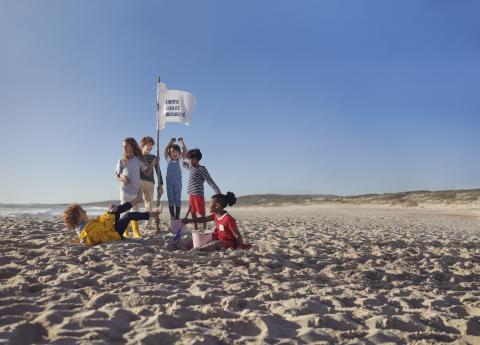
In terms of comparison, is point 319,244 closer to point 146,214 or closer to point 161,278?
point 146,214

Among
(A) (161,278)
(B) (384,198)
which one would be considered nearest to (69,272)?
(A) (161,278)

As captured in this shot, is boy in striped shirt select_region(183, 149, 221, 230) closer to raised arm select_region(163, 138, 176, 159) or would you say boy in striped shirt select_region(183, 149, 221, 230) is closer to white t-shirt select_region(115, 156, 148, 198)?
raised arm select_region(163, 138, 176, 159)

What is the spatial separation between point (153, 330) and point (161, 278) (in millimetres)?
1540

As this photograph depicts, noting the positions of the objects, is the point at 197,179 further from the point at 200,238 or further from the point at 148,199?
the point at 200,238

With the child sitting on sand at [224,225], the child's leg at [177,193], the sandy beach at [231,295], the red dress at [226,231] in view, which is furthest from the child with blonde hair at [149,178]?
the red dress at [226,231]

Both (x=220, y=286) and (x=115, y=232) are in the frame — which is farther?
(x=115, y=232)

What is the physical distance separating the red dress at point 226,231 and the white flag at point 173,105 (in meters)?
3.11

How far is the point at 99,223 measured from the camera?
6262mm

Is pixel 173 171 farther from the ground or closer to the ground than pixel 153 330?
farther from the ground

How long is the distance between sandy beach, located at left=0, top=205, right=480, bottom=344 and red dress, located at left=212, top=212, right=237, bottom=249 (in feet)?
1.10

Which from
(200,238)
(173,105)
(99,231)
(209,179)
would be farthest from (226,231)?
(173,105)

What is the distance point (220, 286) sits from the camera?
405cm

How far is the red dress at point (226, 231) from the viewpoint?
600 centimetres

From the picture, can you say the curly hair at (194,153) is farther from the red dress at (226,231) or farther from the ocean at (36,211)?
the ocean at (36,211)
